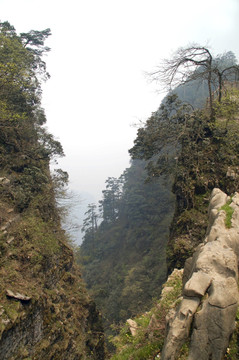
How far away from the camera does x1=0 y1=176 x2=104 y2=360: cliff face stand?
764 centimetres

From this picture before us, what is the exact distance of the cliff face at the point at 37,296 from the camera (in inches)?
301

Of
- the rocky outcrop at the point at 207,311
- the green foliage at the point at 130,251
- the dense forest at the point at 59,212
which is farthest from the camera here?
the green foliage at the point at 130,251

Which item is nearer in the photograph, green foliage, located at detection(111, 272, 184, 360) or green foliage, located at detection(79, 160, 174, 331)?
green foliage, located at detection(111, 272, 184, 360)

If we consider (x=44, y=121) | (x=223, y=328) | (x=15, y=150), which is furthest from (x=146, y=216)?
(x=223, y=328)

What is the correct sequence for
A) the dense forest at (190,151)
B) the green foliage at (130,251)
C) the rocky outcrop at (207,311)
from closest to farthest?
the rocky outcrop at (207,311) < the dense forest at (190,151) < the green foliage at (130,251)

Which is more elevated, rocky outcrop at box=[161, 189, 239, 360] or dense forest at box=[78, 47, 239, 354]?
dense forest at box=[78, 47, 239, 354]

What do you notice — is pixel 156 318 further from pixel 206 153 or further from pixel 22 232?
pixel 206 153

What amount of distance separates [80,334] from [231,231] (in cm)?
1268

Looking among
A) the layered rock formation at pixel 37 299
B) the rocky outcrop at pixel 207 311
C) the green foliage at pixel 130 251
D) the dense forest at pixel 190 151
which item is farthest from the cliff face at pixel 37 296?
the green foliage at pixel 130 251

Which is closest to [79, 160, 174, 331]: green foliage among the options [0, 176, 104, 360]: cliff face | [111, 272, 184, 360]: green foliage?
[0, 176, 104, 360]: cliff face

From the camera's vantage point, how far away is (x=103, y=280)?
131 ft

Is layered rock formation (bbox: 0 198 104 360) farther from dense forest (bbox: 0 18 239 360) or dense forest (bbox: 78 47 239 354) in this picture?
dense forest (bbox: 78 47 239 354)

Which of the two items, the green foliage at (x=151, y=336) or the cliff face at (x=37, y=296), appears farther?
the cliff face at (x=37, y=296)

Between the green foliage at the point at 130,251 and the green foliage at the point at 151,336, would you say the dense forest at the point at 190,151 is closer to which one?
the green foliage at the point at 130,251
